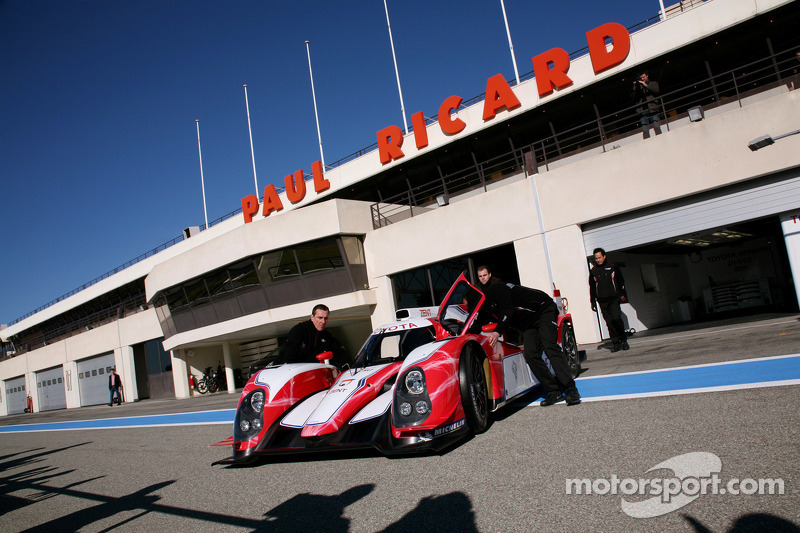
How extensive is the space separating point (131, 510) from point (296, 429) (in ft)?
4.81

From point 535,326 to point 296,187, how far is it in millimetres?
23257

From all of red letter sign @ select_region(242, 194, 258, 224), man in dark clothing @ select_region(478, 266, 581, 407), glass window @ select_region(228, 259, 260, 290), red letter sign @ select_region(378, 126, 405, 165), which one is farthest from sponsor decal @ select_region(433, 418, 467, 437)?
red letter sign @ select_region(242, 194, 258, 224)

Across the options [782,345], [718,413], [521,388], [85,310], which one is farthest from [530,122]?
[85,310]

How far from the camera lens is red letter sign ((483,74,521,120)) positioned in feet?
63.7

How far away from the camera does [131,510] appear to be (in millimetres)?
4203

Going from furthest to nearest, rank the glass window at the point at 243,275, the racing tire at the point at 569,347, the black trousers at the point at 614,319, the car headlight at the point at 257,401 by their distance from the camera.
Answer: the glass window at the point at 243,275
the black trousers at the point at 614,319
the racing tire at the point at 569,347
the car headlight at the point at 257,401

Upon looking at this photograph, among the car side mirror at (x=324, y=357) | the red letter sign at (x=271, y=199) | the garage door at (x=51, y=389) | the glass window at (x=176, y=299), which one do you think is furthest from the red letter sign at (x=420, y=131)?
the garage door at (x=51, y=389)

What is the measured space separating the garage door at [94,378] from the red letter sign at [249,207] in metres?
12.8

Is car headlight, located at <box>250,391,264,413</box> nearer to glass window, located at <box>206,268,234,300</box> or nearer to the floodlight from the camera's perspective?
the floodlight

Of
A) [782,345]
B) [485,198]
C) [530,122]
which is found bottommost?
[782,345]

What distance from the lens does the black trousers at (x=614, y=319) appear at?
32.5 ft

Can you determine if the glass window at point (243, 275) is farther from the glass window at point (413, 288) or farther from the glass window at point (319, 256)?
the glass window at point (413, 288)

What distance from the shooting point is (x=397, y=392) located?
14.6 feet

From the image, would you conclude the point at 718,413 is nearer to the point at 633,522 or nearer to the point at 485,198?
the point at 633,522
